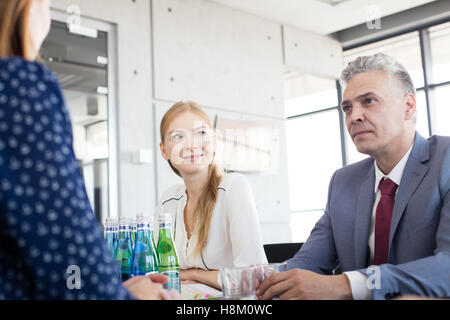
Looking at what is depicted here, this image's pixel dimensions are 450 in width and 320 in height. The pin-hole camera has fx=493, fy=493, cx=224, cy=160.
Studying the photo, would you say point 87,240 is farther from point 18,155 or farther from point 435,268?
point 435,268

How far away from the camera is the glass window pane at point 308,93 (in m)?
7.01

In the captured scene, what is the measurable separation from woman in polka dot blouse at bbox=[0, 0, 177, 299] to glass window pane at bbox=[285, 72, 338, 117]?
20.8 feet

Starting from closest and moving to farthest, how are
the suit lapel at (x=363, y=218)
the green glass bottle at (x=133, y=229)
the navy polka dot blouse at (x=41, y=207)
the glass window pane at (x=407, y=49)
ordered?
the navy polka dot blouse at (x=41, y=207)
the green glass bottle at (x=133, y=229)
the suit lapel at (x=363, y=218)
the glass window pane at (x=407, y=49)

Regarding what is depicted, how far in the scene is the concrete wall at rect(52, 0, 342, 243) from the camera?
440cm

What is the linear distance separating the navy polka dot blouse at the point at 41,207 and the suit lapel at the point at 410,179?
1114 millimetres

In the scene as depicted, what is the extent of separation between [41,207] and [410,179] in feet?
4.16

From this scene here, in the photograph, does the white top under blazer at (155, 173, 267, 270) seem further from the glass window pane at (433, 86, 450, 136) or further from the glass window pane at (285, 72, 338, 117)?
the glass window pane at (285, 72, 338, 117)

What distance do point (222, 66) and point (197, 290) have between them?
402 centimetres

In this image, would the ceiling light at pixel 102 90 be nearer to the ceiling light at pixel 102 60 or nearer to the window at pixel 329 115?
the ceiling light at pixel 102 60

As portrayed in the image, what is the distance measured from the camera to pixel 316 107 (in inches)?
294
